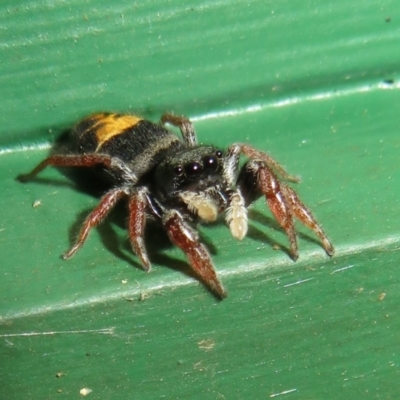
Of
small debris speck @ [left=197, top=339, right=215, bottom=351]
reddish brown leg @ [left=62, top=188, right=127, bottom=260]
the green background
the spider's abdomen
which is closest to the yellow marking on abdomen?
the spider's abdomen

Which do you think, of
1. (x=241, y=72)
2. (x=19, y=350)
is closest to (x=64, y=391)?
(x=19, y=350)

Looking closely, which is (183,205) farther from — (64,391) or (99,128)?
(64,391)

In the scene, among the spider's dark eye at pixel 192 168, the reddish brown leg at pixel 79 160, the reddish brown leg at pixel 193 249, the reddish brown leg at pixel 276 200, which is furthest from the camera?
the reddish brown leg at pixel 79 160

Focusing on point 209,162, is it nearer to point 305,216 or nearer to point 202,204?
point 202,204

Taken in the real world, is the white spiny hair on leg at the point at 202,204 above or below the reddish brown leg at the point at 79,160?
below

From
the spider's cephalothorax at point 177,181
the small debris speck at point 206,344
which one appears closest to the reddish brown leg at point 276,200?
the spider's cephalothorax at point 177,181

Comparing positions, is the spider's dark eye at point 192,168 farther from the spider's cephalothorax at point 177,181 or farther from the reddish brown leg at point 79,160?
the reddish brown leg at point 79,160

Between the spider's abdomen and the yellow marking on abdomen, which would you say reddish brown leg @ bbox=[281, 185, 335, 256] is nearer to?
the spider's abdomen
